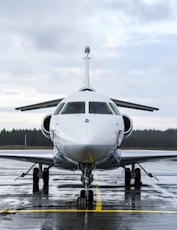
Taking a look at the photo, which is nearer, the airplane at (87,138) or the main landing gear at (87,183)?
the airplane at (87,138)

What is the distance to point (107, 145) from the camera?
423 inches

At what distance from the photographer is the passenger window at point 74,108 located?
1225cm

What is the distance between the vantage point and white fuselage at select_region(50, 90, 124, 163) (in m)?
10.3

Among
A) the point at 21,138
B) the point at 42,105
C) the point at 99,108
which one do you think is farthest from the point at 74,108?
the point at 21,138

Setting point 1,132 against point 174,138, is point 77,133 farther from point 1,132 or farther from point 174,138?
point 1,132

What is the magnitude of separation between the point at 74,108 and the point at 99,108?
0.69 metres

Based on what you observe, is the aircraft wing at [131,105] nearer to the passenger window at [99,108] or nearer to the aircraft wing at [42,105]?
the aircraft wing at [42,105]

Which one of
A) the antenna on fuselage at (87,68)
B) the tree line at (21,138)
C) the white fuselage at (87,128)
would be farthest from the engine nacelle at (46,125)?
the tree line at (21,138)

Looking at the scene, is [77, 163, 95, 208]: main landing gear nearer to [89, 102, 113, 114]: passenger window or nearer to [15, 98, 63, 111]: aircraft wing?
[89, 102, 113, 114]: passenger window

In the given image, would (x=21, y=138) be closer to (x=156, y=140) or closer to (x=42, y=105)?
(x=156, y=140)

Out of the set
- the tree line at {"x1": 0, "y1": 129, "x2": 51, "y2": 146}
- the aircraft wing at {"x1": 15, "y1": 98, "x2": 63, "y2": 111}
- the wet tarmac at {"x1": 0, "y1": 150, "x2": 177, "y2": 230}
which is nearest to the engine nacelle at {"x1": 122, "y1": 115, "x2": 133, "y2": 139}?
the wet tarmac at {"x1": 0, "y1": 150, "x2": 177, "y2": 230}

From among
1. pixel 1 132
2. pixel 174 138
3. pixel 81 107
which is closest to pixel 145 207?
pixel 81 107

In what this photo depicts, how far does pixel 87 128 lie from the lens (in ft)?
34.9

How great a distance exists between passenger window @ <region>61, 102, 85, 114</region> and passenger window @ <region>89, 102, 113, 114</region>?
234 millimetres
